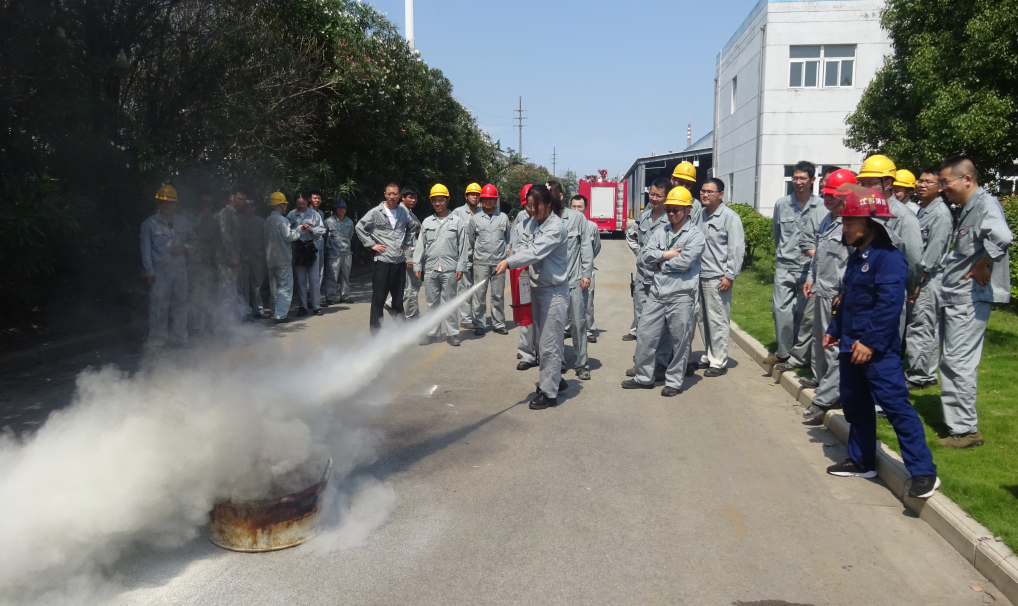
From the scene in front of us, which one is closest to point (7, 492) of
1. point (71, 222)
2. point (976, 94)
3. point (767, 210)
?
point (71, 222)

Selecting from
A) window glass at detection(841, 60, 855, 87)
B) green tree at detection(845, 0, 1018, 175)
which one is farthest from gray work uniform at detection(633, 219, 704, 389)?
window glass at detection(841, 60, 855, 87)

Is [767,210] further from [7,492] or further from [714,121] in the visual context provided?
[7,492]

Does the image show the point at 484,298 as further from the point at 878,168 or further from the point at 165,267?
the point at 878,168

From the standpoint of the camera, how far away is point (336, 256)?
1465 centimetres

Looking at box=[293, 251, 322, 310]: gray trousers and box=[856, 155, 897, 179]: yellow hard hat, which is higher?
box=[856, 155, 897, 179]: yellow hard hat

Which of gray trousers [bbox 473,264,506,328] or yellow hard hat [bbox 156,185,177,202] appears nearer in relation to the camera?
yellow hard hat [bbox 156,185,177,202]

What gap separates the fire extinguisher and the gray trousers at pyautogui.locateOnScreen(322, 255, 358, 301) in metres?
8.14

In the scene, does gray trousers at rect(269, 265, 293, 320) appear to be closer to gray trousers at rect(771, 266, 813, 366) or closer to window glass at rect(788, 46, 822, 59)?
gray trousers at rect(771, 266, 813, 366)

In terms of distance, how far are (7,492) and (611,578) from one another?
300cm

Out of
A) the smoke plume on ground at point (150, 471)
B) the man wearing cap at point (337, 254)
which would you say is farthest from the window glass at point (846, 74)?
the smoke plume on ground at point (150, 471)

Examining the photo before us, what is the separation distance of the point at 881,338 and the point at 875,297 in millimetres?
283

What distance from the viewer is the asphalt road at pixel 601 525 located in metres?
3.82

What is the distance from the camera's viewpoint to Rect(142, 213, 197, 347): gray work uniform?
9.42 m

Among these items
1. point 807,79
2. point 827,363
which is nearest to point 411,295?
point 827,363
